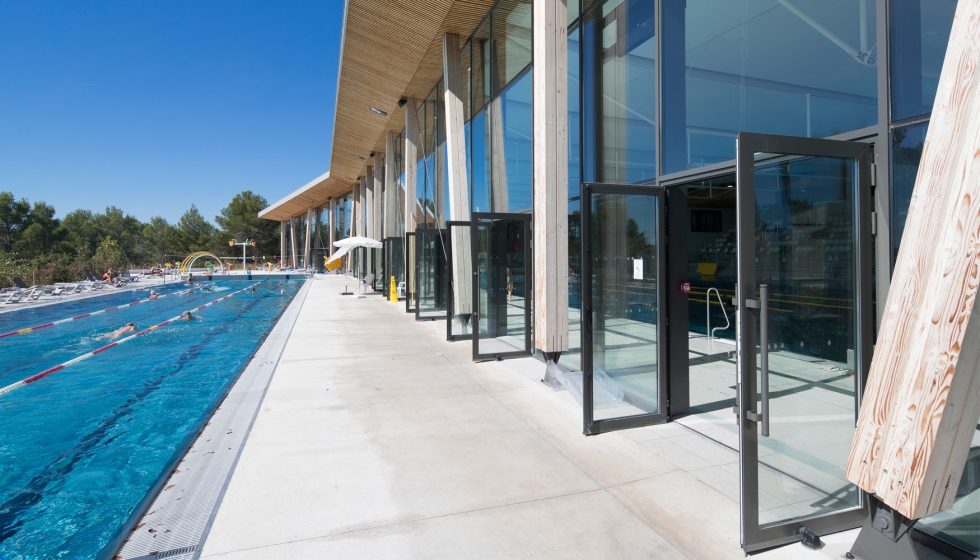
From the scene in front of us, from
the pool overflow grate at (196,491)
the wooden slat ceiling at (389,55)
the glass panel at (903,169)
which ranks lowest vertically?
the pool overflow grate at (196,491)

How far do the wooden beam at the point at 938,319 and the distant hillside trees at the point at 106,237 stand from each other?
27.1 m

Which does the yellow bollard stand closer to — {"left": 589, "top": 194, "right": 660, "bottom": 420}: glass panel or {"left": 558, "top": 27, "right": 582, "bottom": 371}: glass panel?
{"left": 558, "top": 27, "right": 582, "bottom": 371}: glass panel

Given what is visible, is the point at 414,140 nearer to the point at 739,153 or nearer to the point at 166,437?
the point at 166,437

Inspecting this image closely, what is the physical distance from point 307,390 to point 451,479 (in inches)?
122

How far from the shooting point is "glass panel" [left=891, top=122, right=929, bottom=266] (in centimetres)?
281

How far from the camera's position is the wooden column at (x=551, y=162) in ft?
18.0

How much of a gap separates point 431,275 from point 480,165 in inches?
143

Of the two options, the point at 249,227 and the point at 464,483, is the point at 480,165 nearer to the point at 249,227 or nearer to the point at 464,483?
the point at 464,483

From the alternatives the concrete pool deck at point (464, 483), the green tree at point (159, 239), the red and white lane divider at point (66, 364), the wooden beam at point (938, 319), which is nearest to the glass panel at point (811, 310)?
the concrete pool deck at point (464, 483)

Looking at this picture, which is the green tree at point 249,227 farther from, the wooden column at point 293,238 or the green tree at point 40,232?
the green tree at point 40,232

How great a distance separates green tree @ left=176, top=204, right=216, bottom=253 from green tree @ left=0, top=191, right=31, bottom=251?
17.5 metres

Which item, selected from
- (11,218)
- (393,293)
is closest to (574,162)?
(393,293)

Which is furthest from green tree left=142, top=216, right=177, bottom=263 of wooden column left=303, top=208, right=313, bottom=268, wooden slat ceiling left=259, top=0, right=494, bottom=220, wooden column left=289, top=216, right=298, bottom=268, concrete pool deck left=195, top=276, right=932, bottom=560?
concrete pool deck left=195, top=276, right=932, bottom=560

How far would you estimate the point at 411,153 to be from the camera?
14.9m
